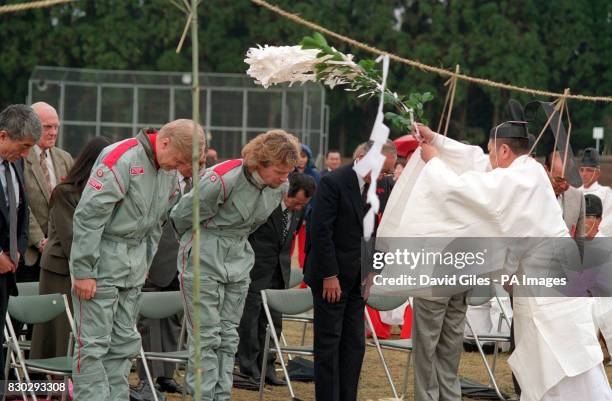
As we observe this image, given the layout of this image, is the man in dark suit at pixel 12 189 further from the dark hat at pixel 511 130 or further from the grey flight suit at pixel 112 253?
the dark hat at pixel 511 130

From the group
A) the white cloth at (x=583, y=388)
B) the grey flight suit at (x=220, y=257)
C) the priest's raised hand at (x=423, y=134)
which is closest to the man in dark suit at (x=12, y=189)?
the grey flight suit at (x=220, y=257)

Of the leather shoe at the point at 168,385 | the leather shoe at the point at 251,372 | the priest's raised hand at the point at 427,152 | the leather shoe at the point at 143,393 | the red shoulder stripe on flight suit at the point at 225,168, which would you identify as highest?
the priest's raised hand at the point at 427,152

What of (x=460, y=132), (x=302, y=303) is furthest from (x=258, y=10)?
(x=302, y=303)

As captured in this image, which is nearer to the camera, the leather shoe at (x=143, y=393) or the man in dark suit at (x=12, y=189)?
the man in dark suit at (x=12, y=189)

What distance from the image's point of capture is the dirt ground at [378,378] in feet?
27.9

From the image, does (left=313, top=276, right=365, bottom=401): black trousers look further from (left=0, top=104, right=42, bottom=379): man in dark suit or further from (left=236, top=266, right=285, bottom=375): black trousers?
(left=0, top=104, right=42, bottom=379): man in dark suit

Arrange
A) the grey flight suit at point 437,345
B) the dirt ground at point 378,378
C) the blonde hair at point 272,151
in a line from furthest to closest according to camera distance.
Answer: the dirt ground at point 378,378 < the grey flight suit at point 437,345 < the blonde hair at point 272,151

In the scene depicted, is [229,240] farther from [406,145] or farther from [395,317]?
[395,317]

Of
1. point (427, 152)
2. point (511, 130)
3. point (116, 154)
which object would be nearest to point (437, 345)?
point (427, 152)

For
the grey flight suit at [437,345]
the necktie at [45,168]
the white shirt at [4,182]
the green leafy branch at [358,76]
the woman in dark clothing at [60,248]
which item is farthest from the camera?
the necktie at [45,168]

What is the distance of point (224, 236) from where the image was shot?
6723mm

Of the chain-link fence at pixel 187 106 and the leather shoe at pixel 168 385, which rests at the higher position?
the chain-link fence at pixel 187 106

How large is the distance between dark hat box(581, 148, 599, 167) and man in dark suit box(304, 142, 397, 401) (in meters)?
4.54

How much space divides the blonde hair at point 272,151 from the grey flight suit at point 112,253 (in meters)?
0.63
